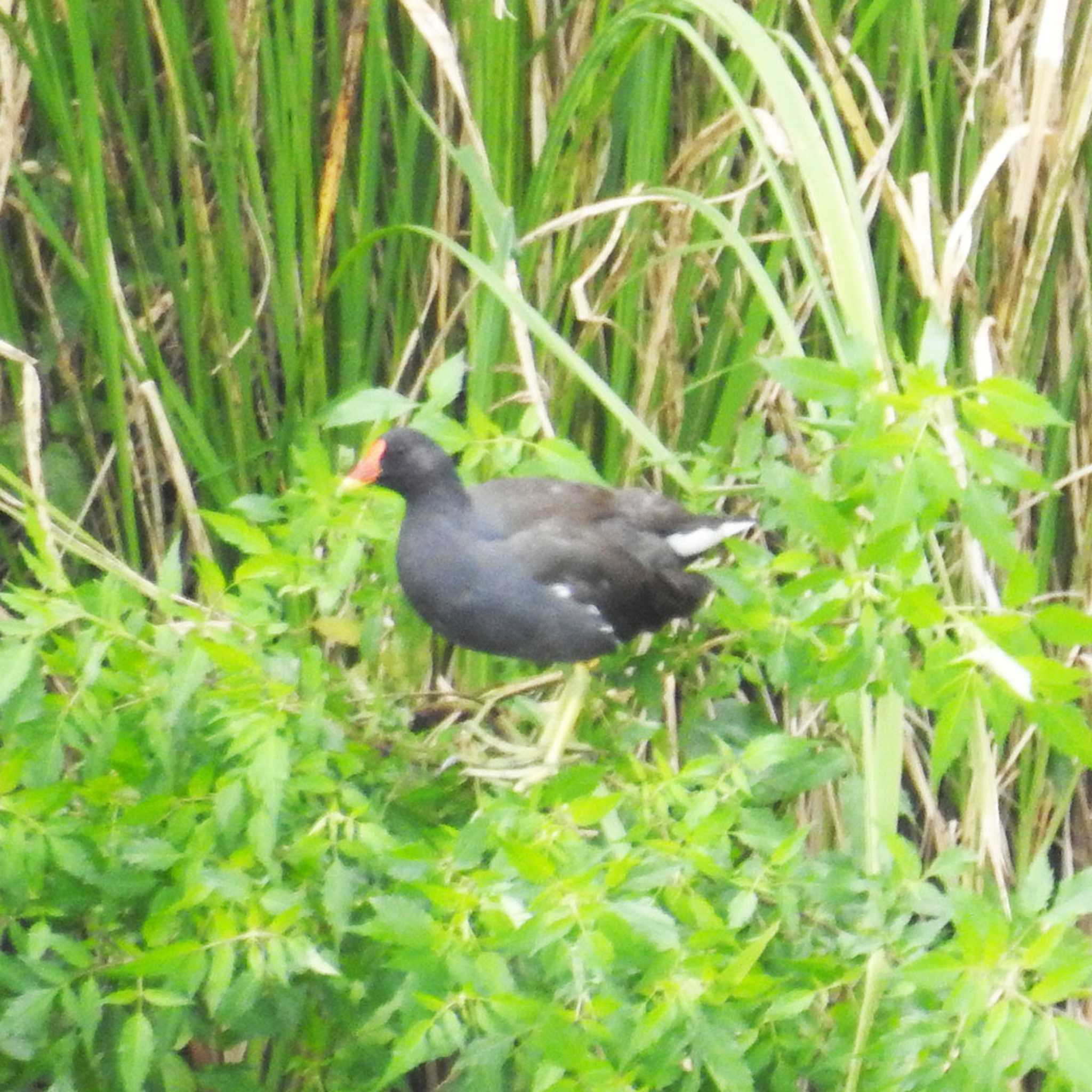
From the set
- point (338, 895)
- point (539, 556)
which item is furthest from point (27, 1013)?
point (539, 556)

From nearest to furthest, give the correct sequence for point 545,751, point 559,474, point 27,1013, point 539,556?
1. point 27,1013
2. point 559,474
3. point 545,751
4. point 539,556

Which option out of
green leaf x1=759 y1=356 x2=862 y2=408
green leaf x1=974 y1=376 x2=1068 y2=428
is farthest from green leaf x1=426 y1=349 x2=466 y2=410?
green leaf x1=974 y1=376 x2=1068 y2=428

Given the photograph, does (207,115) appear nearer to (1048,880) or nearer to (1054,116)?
(1054,116)

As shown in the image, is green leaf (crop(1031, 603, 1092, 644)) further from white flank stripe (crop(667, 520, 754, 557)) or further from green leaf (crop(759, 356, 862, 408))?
white flank stripe (crop(667, 520, 754, 557))

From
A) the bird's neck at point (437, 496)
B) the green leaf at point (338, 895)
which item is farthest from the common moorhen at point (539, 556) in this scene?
the green leaf at point (338, 895)

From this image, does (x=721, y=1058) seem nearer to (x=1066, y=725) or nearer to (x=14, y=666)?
(x=1066, y=725)

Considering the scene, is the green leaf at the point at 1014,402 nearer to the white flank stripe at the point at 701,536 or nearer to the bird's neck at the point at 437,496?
the white flank stripe at the point at 701,536

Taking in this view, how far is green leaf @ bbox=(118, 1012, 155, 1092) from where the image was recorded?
113 centimetres

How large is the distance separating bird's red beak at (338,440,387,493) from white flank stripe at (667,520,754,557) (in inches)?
10.6

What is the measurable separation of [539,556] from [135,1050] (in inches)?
24.0

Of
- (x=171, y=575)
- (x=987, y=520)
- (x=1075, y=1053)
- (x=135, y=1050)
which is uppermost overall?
(x=987, y=520)

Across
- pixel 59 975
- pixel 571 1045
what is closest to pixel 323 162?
pixel 59 975

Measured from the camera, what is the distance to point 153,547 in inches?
68.5

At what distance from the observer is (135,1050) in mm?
1133
